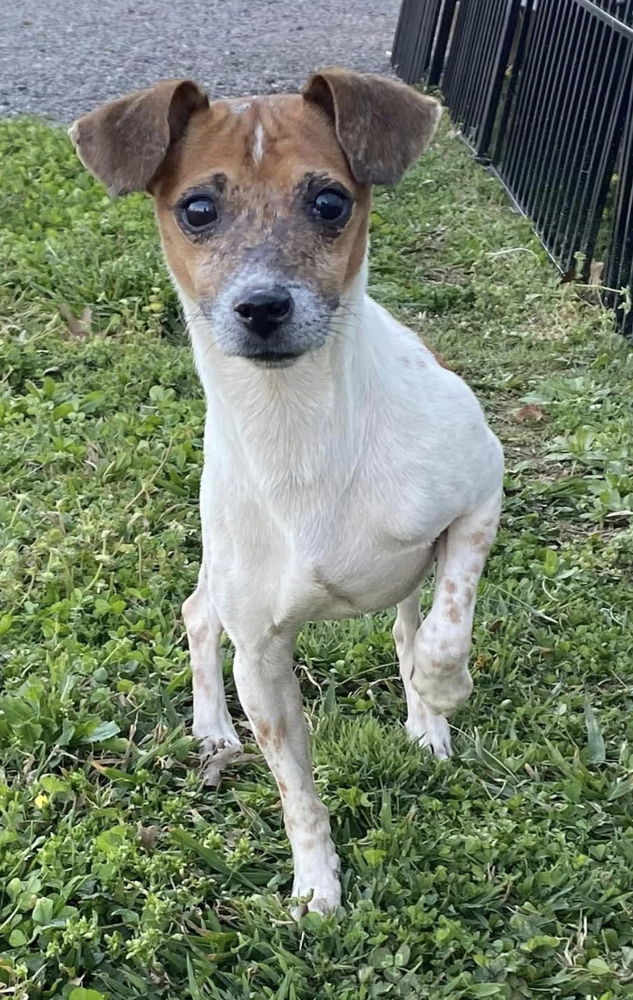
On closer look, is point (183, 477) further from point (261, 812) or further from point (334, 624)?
point (261, 812)

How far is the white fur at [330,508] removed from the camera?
2.78 meters

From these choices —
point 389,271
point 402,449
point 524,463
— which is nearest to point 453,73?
point 389,271

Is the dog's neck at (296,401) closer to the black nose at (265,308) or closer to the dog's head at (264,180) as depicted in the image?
the dog's head at (264,180)

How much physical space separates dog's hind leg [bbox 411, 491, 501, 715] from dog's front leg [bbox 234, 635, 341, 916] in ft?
1.13

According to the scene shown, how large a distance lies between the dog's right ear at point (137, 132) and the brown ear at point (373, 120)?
30 cm

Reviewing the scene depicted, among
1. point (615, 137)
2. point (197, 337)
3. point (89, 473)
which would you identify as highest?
point (197, 337)

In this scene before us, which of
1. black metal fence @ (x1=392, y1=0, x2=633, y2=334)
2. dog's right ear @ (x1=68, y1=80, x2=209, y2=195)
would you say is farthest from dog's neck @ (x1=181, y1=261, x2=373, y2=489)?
black metal fence @ (x1=392, y1=0, x2=633, y2=334)

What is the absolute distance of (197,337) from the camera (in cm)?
277

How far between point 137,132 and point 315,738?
5.93ft

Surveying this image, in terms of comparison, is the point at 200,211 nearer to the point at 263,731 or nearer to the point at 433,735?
the point at 263,731

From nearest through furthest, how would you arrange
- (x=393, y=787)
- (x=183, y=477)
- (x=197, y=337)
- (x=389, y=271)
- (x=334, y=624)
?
1. (x=197, y=337)
2. (x=393, y=787)
3. (x=334, y=624)
4. (x=183, y=477)
5. (x=389, y=271)

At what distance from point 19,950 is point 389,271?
4594mm

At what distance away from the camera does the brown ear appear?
265 centimetres

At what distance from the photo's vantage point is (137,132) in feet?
8.83
